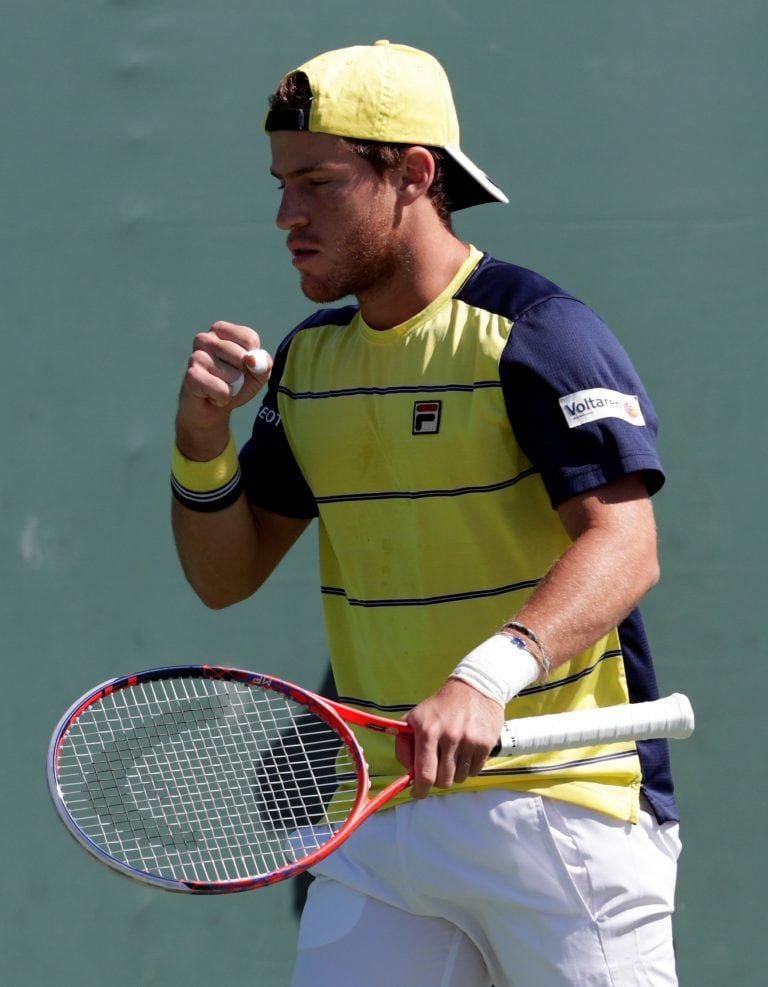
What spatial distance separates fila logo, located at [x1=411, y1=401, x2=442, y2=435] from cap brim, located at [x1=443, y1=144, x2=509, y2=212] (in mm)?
445

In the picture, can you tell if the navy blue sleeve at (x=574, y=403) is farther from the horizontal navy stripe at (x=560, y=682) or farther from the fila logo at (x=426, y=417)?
the horizontal navy stripe at (x=560, y=682)

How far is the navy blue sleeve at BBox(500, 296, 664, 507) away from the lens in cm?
273

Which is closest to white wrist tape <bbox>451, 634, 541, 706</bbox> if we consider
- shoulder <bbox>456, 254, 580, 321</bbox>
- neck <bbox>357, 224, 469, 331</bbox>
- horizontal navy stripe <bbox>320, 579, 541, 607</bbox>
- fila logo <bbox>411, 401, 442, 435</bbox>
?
horizontal navy stripe <bbox>320, 579, 541, 607</bbox>

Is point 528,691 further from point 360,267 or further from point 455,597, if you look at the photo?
point 360,267

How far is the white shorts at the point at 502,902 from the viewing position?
2.83 m

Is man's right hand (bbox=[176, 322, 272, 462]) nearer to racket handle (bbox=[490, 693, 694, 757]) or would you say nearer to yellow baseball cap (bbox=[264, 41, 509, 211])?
yellow baseball cap (bbox=[264, 41, 509, 211])

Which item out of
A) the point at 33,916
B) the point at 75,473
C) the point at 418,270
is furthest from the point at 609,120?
the point at 33,916

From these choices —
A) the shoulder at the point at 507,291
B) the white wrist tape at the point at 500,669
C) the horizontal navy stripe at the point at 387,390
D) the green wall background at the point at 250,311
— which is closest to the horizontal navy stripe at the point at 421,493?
the horizontal navy stripe at the point at 387,390

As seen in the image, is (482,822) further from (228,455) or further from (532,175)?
(532,175)

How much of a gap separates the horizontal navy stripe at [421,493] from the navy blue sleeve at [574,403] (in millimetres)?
50

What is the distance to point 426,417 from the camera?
292cm

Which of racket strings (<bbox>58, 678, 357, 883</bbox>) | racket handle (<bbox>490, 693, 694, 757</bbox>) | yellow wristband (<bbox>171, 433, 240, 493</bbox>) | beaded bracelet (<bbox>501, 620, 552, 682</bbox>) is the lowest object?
racket strings (<bbox>58, 678, 357, 883</bbox>)

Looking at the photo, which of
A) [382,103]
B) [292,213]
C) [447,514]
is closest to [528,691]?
[447,514]

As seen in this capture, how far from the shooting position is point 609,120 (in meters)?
4.04
